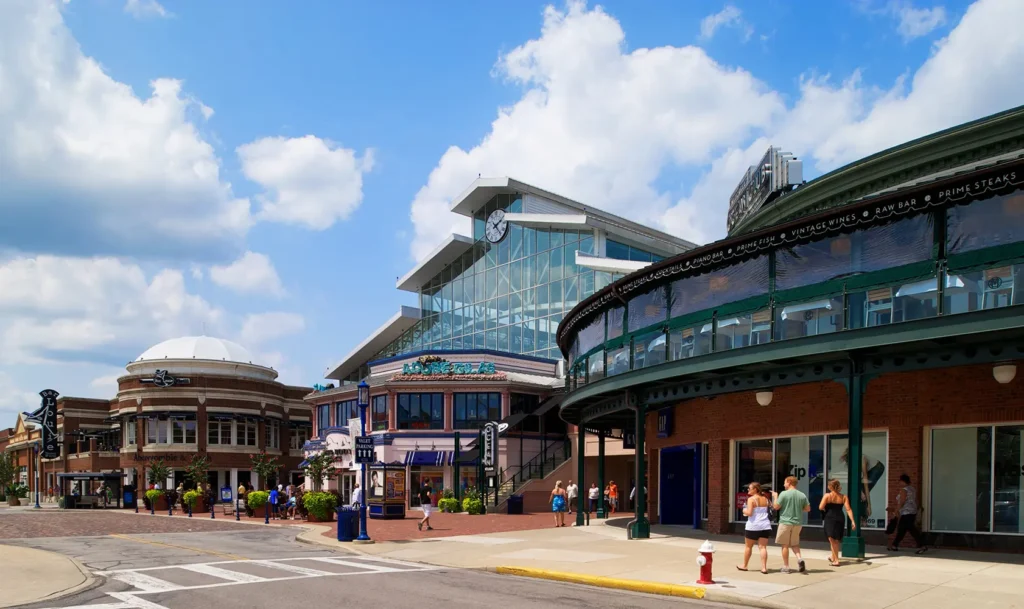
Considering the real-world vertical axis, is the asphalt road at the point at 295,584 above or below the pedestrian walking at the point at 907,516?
below

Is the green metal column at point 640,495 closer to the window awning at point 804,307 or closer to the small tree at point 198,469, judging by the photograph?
the window awning at point 804,307

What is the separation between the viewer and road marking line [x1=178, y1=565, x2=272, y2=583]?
15445mm

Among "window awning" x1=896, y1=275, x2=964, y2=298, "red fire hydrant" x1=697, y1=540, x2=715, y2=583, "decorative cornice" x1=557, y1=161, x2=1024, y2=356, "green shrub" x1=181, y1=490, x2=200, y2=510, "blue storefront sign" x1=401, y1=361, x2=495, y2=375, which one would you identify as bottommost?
"green shrub" x1=181, y1=490, x2=200, y2=510

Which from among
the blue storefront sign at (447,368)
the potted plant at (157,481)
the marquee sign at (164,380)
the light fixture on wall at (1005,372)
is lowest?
the potted plant at (157,481)

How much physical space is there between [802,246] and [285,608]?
1217 centimetres

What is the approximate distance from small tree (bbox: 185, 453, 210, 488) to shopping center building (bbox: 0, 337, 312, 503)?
620 mm

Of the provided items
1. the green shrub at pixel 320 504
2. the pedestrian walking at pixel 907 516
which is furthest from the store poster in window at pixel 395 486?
the pedestrian walking at pixel 907 516

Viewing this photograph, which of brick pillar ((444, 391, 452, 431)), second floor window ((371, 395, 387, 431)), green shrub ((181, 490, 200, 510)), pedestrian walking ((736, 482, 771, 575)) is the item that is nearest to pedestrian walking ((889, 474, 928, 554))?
pedestrian walking ((736, 482, 771, 575))

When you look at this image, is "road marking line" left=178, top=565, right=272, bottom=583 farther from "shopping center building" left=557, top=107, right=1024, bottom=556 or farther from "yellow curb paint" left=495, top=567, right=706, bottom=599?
"shopping center building" left=557, top=107, right=1024, bottom=556

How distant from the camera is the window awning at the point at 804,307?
1675 centimetres

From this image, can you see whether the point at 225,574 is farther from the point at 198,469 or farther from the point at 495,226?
the point at 198,469

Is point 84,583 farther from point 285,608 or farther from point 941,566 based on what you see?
point 941,566

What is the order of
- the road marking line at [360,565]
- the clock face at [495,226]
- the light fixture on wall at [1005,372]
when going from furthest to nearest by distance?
the clock face at [495,226] → the road marking line at [360,565] → the light fixture on wall at [1005,372]

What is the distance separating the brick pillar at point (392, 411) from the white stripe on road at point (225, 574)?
27.0m
